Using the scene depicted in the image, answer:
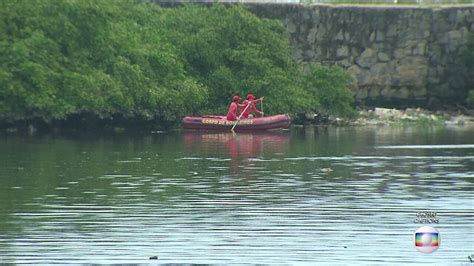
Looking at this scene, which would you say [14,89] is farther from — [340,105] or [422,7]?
[422,7]

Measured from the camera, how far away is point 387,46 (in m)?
60.3

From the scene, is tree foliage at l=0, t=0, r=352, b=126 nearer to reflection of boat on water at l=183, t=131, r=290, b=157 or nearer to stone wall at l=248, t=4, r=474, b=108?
reflection of boat on water at l=183, t=131, r=290, b=157

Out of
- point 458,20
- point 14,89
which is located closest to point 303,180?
point 14,89

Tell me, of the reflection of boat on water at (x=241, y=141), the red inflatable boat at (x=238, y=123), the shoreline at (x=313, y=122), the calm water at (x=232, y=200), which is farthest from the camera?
the red inflatable boat at (x=238, y=123)

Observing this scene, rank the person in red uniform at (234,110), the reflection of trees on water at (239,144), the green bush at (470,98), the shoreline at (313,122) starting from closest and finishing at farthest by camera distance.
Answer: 1. the reflection of trees on water at (239,144)
2. the shoreline at (313,122)
3. the person in red uniform at (234,110)
4. the green bush at (470,98)

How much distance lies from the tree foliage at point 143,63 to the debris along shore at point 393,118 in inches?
22.5

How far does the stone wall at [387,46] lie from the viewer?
59938 mm

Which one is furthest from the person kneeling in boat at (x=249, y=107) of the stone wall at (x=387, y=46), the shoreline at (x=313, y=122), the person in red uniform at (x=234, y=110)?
the stone wall at (x=387, y=46)

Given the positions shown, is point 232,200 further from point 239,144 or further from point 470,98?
point 470,98

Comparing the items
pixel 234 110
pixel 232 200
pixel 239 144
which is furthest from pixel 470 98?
pixel 232 200

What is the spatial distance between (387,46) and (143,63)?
37.9ft

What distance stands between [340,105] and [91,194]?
2731cm

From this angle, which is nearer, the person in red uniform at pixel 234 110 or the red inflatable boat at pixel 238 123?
the red inflatable boat at pixel 238 123

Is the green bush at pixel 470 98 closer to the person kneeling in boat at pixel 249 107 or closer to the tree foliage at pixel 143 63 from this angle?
the tree foliage at pixel 143 63
